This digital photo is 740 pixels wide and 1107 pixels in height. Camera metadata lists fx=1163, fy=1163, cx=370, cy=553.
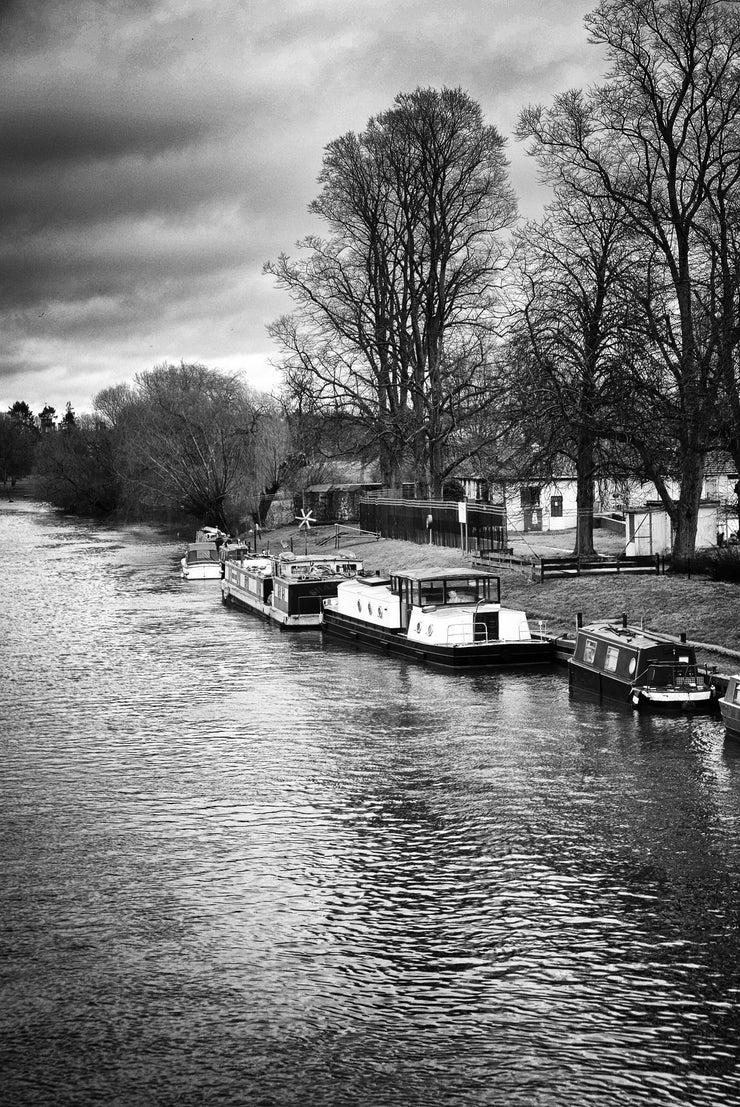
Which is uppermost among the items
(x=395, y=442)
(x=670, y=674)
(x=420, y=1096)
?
(x=395, y=442)

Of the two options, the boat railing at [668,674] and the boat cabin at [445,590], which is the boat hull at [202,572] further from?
the boat railing at [668,674]

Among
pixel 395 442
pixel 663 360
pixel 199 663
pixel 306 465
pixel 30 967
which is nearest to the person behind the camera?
pixel 30 967

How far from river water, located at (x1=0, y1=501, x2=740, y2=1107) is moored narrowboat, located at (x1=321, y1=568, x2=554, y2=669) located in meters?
3.42

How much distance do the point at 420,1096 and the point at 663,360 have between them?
128 ft

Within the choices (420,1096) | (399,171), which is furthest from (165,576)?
(420,1096)

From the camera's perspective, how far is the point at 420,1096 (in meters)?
14.5

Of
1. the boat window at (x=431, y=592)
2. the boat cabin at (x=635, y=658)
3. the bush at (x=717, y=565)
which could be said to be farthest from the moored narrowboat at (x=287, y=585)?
the boat cabin at (x=635, y=658)

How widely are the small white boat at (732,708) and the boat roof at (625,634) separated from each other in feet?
11.7

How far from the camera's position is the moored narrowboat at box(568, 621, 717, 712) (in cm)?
3153

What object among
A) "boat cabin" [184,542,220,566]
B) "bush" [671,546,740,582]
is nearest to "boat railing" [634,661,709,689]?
"bush" [671,546,740,582]

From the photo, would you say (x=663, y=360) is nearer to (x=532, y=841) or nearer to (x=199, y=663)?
(x=199, y=663)

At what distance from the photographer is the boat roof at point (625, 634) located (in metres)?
33.2

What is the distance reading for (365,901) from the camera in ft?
65.9

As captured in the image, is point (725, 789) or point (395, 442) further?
point (395, 442)
